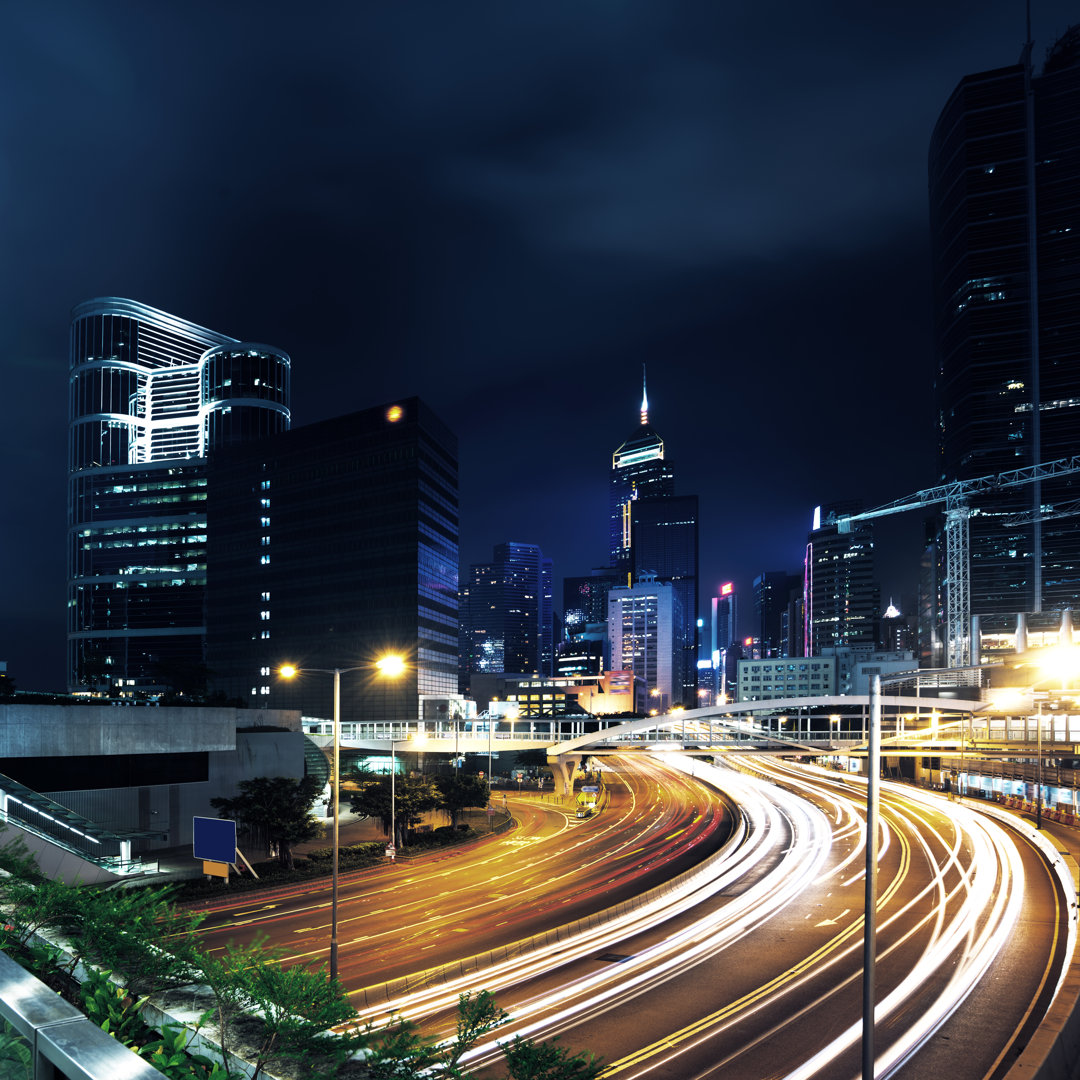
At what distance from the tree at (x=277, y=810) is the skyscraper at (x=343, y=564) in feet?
304

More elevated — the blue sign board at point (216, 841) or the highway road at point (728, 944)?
the blue sign board at point (216, 841)

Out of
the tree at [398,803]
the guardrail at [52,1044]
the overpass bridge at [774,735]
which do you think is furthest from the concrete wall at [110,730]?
the guardrail at [52,1044]

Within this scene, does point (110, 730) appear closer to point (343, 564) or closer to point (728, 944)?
point (728, 944)

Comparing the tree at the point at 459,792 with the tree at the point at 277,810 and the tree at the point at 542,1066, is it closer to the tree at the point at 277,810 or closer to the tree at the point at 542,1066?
the tree at the point at 277,810

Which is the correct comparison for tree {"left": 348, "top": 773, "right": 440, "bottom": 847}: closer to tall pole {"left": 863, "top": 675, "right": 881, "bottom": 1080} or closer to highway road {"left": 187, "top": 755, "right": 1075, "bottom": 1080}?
highway road {"left": 187, "top": 755, "right": 1075, "bottom": 1080}

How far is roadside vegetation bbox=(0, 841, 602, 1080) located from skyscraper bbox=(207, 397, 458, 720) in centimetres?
13440

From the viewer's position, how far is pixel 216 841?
4328cm

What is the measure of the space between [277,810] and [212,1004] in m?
42.7

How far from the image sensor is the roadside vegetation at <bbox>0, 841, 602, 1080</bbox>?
11.0 meters

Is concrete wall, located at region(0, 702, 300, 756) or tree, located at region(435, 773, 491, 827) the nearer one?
concrete wall, located at region(0, 702, 300, 756)

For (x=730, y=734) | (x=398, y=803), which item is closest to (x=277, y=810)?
(x=398, y=803)

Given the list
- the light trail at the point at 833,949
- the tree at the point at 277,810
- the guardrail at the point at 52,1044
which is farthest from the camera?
the tree at the point at 277,810

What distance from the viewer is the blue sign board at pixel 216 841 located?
140ft

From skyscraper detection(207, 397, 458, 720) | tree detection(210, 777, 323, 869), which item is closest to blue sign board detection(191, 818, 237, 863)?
tree detection(210, 777, 323, 869)
